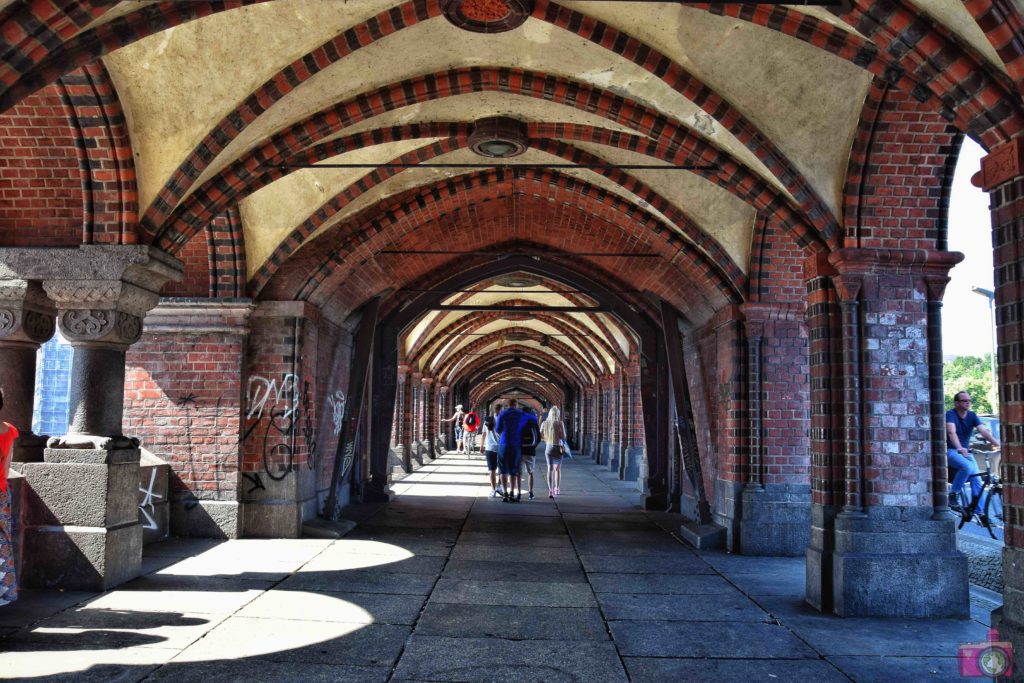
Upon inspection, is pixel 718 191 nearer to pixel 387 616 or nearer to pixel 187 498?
pixel 387 616

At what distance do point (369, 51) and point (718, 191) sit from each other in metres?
4.16

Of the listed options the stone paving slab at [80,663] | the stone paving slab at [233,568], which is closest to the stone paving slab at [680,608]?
the stone paving slab at [233,568]

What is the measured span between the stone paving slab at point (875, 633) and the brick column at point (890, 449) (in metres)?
0.20

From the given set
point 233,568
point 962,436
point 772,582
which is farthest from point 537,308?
point 233,568

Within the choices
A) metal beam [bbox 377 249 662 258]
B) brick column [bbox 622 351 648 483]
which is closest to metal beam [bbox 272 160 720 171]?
metal beam [bbox 377 249 662 258]

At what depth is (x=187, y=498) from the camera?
373 inches

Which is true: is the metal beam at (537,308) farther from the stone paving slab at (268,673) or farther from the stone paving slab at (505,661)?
the stone paving slab at (268,673)

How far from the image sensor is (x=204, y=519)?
947 centimetres

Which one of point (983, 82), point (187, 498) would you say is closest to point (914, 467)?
point (983, 82)

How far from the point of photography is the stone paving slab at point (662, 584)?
707cm

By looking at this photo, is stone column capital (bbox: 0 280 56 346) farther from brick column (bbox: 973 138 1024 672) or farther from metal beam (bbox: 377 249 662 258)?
brick column (bbox: 973 138 1024 672)

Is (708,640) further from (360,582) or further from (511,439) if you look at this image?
(511,439)

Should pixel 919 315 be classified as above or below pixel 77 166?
below

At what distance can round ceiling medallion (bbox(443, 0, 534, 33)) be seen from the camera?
6121 millimetres
